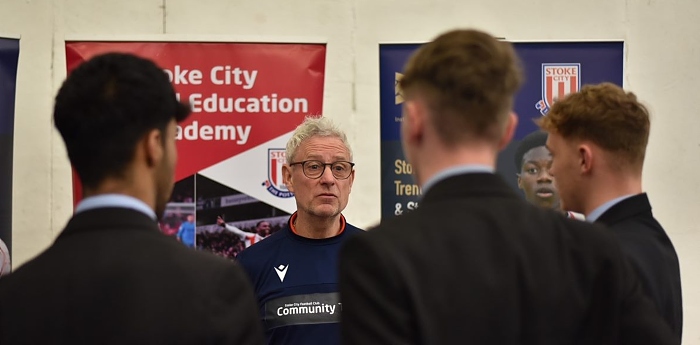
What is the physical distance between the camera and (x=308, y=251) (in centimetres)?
296

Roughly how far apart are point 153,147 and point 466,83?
21.2 inches

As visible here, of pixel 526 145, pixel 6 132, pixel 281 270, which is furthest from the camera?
pixel 526 145

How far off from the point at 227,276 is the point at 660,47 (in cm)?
405

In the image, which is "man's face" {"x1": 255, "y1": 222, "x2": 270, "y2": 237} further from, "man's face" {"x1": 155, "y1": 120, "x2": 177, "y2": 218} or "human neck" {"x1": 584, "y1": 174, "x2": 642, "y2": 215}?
"man's face" {"x1": 155, "y1": 120, "x2": 177, "y2": 218}

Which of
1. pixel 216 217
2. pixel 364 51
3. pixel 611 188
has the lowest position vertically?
pixel 216 217

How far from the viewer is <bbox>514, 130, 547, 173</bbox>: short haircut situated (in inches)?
175

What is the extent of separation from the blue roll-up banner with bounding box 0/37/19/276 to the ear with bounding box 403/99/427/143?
10.5ft

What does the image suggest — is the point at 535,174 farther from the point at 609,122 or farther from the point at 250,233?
the point at 609,122

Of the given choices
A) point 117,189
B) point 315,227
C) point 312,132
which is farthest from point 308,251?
point 117,189

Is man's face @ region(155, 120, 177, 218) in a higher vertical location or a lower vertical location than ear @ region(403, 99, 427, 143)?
lower

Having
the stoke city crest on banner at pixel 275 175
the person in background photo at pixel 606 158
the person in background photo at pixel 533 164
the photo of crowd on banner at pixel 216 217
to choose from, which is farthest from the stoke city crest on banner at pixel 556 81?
the person in background photo at pixel 606 158

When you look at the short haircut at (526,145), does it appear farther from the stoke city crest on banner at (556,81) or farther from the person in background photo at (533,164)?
the stoke city crest on banner at (556,81)

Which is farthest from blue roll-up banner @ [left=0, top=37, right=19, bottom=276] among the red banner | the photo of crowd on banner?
the photo of crowd on banner

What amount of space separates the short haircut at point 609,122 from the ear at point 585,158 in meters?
0.02
